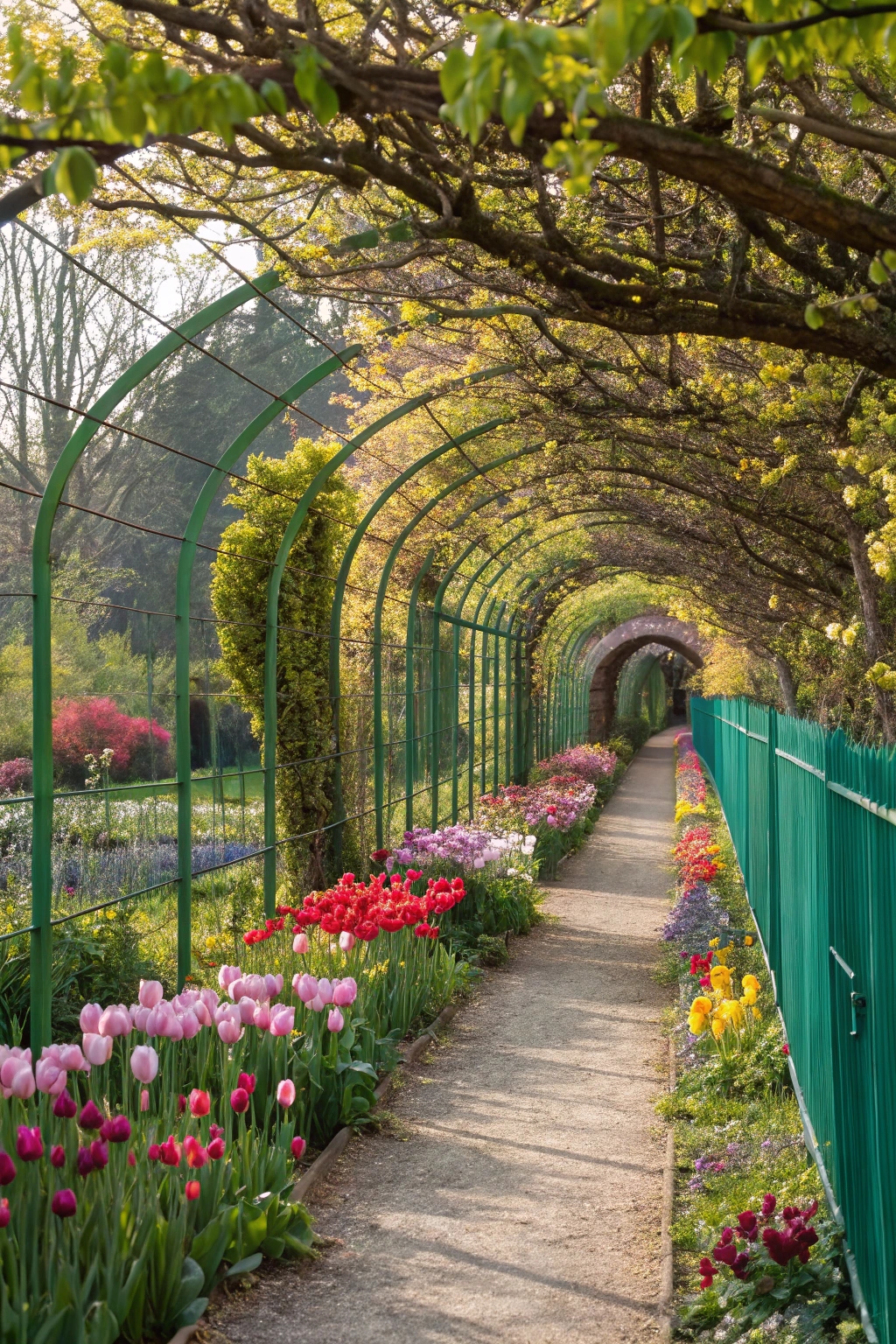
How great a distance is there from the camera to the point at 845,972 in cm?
353

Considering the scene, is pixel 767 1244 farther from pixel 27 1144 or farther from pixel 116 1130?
pixel 27 1144

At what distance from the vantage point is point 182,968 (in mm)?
5926

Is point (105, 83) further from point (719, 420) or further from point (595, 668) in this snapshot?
point (595, 668)

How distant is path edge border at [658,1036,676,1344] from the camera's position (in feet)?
11.5

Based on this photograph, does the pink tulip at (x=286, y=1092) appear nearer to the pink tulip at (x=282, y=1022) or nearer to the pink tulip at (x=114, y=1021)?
the pink tulip at (x=282, y=1022)

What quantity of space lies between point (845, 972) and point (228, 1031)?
6.05ft

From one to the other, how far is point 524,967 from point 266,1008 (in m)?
4.81

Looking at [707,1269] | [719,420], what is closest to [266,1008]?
[707,1269]

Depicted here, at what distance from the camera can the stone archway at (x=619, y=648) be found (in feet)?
95.2

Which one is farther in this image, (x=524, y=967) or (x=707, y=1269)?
(x=524, y=967)

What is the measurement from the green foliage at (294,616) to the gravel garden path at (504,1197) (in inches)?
80.6

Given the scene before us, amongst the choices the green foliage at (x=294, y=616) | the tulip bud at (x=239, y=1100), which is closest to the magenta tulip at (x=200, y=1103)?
the tulip bud at (x=239, y=1100)

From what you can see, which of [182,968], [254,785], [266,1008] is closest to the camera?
[266,1008]

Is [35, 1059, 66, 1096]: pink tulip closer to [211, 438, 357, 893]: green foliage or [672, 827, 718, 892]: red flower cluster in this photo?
[211, 438, 357, 893]: green foliage
